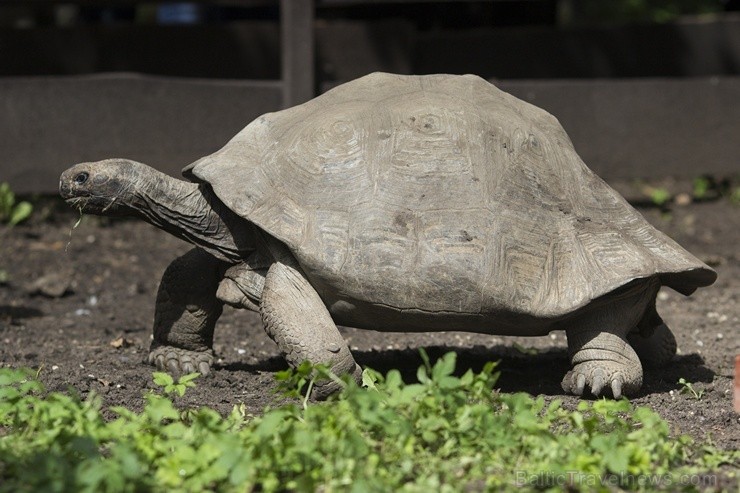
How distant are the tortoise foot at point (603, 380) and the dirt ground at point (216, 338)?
0.07m

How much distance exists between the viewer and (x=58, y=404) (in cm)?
362

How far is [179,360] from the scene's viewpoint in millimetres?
5152

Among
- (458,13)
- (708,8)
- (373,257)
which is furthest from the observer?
(708,8)

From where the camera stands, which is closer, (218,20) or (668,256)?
(668,256)

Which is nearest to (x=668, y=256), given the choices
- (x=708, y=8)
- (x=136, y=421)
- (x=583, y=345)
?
(x=583, y=345)

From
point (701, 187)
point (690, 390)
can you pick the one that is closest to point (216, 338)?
point (690, 390)

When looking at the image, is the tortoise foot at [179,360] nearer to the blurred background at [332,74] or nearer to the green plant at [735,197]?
the blurred background at [332,74]

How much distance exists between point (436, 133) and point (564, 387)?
1.22 meters

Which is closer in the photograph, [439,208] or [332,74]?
[439,208]

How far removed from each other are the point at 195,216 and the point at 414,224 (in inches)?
41.1

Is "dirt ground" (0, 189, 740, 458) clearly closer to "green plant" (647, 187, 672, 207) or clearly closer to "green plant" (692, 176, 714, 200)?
"green plant" (647, 187, 672, 207)

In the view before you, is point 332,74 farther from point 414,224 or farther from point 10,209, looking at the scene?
point 414,224

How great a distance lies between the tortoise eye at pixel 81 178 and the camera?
186 inches

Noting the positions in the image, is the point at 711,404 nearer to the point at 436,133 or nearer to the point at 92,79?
the point at 436,133
